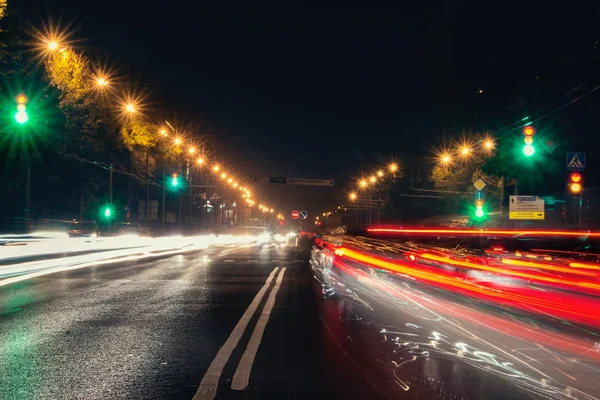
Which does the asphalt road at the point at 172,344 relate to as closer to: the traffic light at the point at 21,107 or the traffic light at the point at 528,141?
the traffic light at the point at 21,107

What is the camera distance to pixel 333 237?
2316 cm

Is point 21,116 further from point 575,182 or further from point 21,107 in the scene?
point 575,182

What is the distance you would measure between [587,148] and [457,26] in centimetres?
1549

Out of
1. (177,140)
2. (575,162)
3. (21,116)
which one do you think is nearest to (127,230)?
(177,140)

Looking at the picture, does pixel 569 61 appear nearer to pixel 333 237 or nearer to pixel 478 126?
pixel 478 126

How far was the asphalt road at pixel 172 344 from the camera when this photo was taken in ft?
19.6

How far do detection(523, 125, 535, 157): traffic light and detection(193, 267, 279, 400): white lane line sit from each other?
8.04m

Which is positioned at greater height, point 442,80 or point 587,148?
point 442,80

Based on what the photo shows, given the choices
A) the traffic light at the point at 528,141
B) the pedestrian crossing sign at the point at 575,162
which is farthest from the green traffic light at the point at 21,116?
the pedestrian crossing sign at the point at 575,162

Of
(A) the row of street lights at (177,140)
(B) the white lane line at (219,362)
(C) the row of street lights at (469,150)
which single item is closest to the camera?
(B) the white lane line at (219,362)

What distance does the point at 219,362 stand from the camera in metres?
7.01

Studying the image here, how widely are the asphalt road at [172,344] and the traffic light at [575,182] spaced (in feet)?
24.1

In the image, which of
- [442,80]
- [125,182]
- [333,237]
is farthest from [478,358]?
[125,182]

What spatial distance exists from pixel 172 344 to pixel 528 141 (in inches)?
421
